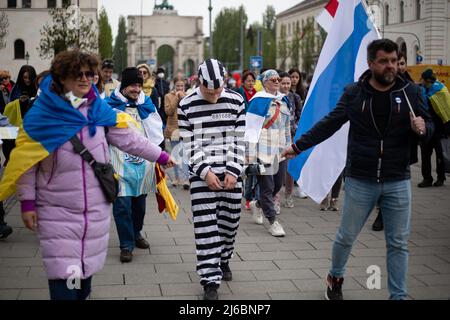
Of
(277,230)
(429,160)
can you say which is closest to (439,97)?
(429,160)

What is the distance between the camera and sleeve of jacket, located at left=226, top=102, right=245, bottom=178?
5641 millimetres

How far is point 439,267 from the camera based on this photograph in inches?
258

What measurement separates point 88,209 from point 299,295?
7.31 feet

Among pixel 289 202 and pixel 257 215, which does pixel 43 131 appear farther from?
pixel 289 202

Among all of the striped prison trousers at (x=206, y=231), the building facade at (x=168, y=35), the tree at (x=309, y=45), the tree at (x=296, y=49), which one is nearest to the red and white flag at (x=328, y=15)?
the striped prison trousers at (x=206, y=231)

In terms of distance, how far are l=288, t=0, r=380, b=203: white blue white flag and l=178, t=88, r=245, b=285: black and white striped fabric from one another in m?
1.63

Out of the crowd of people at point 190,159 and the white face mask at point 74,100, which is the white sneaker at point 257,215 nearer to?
the crowd of people at point 190,159

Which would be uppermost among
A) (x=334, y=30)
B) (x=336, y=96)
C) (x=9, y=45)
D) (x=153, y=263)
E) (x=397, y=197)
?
(x=9, y=45)

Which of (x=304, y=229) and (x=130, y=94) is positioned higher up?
(x=130, y=94)

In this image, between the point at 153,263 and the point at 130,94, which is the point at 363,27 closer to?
the point at 130,94

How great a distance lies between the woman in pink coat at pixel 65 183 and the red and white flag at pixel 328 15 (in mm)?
3716

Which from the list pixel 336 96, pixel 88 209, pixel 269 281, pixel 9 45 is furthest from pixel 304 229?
pixel 9 45

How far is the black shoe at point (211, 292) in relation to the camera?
5.51m
